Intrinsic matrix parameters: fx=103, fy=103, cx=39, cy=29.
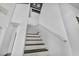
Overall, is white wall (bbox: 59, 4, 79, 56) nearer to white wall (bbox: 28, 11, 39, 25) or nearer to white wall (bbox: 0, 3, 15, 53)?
white wall (bbox: 28, 11, 39, 25)

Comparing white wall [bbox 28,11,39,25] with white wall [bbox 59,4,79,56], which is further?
→ white wall [bbox 28,11,39,25]

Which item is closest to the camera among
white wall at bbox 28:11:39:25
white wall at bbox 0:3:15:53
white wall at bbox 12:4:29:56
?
white wall at bbox 12:4:29:56

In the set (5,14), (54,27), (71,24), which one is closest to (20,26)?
(5,14)

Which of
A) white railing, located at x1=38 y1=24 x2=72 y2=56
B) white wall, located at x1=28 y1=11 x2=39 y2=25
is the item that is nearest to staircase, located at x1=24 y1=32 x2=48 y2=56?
white railing, located at x1=38 y1=24 x2=72 y2=56

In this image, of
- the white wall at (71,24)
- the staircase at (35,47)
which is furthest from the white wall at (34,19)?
the white wall at (71,24)

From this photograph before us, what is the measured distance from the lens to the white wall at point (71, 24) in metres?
0.77

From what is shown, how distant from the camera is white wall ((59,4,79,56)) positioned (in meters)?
0.77

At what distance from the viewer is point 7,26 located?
2.87 feet

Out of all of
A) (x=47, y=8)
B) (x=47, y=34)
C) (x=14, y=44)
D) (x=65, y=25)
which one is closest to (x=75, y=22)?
(x=65, y=25)

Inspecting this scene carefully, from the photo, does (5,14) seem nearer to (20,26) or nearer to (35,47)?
(20,26)

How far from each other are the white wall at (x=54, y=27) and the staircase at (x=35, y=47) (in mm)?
56

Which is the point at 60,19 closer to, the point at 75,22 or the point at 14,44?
the point at 75,22

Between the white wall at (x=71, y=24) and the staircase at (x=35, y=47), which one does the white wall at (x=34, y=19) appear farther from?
the white wall at (x=71, y=24)

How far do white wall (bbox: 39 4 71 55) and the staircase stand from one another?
56 millimetres
